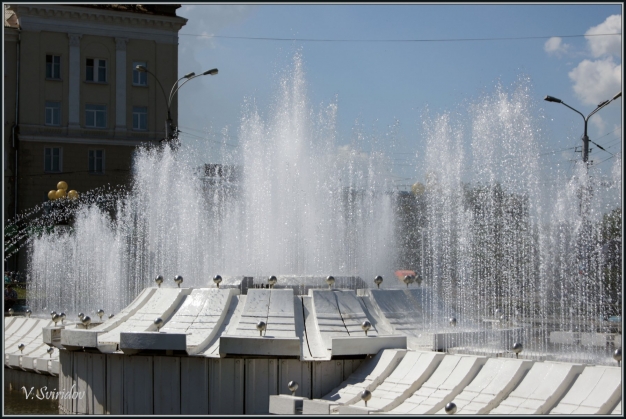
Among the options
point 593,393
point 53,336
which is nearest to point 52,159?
point 53,336

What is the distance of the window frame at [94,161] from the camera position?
37.6 metres

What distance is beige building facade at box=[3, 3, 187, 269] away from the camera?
36.7 meters

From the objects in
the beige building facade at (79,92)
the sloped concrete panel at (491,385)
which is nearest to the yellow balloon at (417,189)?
the beige building facade at (79,92)

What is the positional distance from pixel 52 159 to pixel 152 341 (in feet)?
93.5

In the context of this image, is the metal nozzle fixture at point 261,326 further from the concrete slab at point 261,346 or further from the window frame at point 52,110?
the window frame at point 52,110

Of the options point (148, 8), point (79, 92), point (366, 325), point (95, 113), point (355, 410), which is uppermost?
point (148, 8)

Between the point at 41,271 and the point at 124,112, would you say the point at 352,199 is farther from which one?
the point at 124,112

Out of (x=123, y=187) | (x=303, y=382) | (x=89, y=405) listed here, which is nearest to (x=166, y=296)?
(x=89, y=405)

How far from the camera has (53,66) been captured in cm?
3744

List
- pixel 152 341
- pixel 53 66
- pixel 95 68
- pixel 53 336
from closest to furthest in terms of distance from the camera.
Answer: pixel 152 341 < pixel 53 336 < pixel 53 66 < pixel 95 68

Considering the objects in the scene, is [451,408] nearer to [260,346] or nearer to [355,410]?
[355,410]

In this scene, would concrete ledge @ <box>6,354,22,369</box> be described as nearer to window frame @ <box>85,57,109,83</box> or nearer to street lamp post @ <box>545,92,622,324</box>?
street lamp post @ <box>545,92,622,324</box>

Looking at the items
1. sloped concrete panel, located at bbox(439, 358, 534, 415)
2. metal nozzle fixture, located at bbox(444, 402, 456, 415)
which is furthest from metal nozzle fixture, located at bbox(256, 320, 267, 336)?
metal nozzle fixture, located at bbox(444, 402, 456, 415)

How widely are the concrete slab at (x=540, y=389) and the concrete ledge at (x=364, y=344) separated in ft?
6.89
